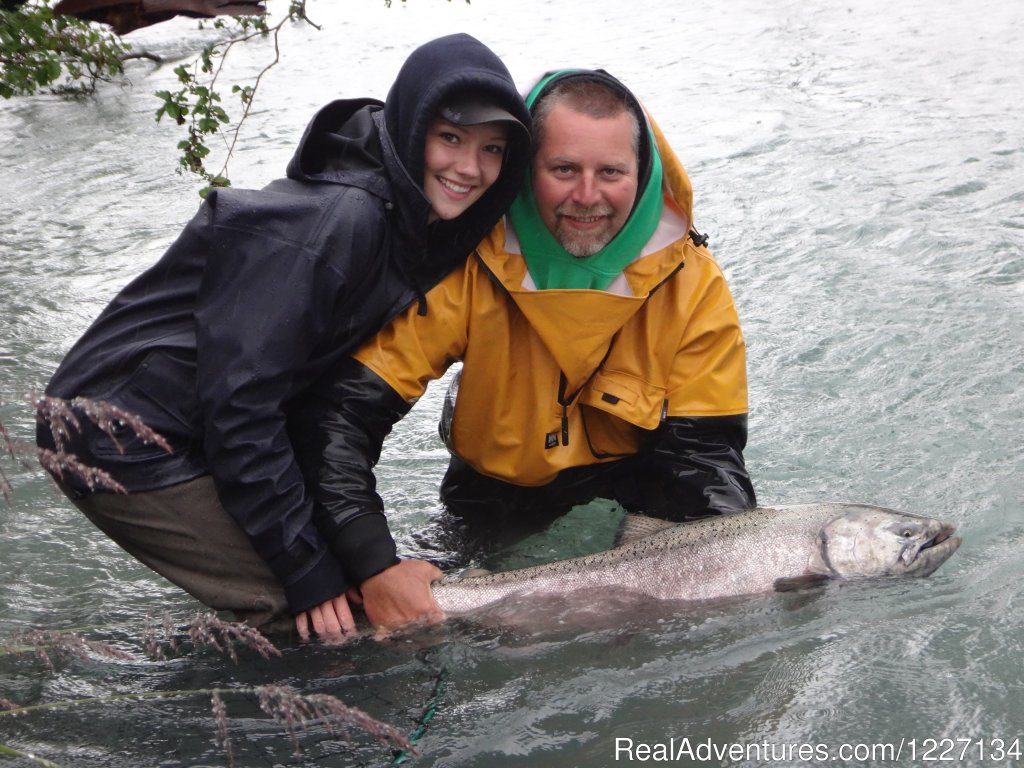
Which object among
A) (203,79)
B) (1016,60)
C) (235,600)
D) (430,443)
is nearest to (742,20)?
(1016,60)

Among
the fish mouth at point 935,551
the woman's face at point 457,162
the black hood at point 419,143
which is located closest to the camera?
the black hood at point 419,143

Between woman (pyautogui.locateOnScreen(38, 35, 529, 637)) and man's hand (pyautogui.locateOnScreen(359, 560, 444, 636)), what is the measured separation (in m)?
0.11

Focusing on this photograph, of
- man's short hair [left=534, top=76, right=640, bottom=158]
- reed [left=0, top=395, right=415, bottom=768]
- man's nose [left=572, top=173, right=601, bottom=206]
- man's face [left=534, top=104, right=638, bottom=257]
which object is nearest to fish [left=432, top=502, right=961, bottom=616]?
reed [left=0, top=395, right=415, bottom=768]

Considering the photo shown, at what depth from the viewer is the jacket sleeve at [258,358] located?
3.76 m

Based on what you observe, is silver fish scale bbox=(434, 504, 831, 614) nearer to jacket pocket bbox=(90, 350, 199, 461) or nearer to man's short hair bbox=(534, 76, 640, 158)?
jacket pocket bbox=(90, 350, 199, 461)

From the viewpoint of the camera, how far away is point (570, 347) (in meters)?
4.47

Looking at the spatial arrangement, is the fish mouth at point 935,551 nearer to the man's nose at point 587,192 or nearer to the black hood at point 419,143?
the man's nose at point 587,192

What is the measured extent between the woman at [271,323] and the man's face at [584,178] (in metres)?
0.18

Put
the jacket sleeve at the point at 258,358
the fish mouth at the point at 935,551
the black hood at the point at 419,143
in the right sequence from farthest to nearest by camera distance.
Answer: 1. the fish mouth at the point at 935,551
2. the black hood at the point at 419,143
3. the jacket sleeve at the point at 258,358

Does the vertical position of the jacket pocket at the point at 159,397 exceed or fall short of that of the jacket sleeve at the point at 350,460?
it exceeds it

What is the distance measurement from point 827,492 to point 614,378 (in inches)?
65.3

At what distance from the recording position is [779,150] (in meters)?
10.8

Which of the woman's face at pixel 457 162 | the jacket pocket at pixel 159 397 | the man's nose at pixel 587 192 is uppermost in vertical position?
the woman's face at pixel 457 162

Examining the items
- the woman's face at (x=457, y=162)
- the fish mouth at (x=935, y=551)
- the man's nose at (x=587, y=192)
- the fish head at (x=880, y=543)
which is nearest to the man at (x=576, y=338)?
the man's nose at (x=587, y=192)
